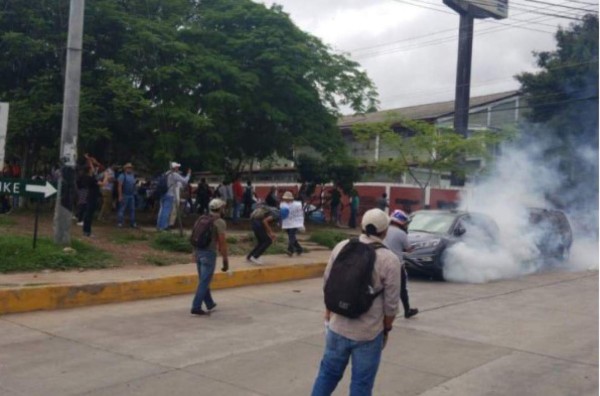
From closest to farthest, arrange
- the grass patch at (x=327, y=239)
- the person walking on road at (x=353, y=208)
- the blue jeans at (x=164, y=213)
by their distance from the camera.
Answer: the blue jeans at (x=164, y=213)
the grass patch at (x=327, y=239)
the person walking on road at (x=353, y=208)

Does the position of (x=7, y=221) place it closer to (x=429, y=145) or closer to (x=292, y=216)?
(x=292, y=216)

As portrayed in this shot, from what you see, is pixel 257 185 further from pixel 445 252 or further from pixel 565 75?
pixel 445 252

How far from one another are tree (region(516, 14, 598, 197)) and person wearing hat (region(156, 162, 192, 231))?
14190 millimetres

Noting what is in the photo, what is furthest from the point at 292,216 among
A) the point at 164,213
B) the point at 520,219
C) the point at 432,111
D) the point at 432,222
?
the point at 432,111

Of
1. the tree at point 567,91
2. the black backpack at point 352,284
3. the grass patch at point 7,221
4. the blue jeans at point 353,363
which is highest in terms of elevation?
the tree at point 567,91

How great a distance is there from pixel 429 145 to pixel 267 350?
1658 cm

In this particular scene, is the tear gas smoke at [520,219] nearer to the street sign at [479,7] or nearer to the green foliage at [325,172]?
the green foliage at [325,172]

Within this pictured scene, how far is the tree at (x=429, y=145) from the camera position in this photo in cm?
2266

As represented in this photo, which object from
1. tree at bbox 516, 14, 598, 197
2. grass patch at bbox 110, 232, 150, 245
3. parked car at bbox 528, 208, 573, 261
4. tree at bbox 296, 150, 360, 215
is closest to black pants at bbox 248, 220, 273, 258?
grass patch at bbox 110, 232, 150, 245

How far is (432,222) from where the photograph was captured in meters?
15.1

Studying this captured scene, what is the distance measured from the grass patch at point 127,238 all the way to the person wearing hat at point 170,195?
1.17 meters

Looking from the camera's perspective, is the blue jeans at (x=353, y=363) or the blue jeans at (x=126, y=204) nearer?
the blue jeans at (x=353, y=363)

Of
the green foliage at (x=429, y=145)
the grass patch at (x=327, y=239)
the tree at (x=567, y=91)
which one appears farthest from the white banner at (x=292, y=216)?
the tree at (x=567, y=91)

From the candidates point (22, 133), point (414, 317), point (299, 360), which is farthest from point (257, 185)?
point (299, 360)
